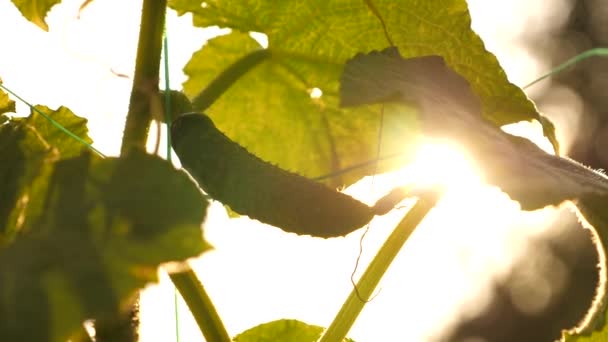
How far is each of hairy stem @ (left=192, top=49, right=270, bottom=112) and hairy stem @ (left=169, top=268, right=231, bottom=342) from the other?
0.13 metres

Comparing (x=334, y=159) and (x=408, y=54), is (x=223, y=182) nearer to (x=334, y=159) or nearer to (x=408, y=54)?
(x=408, y=54)

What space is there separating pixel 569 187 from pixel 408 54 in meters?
0.31

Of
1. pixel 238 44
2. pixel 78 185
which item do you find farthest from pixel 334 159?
pixel 78 185

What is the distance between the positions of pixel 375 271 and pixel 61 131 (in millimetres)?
240

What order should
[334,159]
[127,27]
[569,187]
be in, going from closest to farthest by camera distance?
1. [569,187]
2. [127,27]
3. [334,159]

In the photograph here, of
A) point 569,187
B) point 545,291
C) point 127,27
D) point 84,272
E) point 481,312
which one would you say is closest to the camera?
point 84,272

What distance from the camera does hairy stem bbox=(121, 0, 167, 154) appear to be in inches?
22.0

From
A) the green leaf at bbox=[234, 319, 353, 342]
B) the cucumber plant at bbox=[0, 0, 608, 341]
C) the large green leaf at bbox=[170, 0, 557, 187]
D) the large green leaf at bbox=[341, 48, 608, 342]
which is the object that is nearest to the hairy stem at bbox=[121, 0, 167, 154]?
the cucumber plant at bbox=[0, 0, 608, 341]

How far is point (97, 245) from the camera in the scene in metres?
0.26

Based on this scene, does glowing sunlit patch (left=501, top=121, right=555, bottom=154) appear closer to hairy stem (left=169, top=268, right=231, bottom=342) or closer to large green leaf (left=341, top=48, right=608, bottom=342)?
large green leaf (left=341, top=48, right=608, bottom=342)

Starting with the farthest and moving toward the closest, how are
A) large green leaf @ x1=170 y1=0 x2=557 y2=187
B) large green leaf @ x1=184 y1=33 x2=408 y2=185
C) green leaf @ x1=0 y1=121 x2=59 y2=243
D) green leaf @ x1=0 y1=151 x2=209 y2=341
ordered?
1. large green leaf @ x1=184 y1=33 x2=408 y2=185
2. large green leaf @ x1=170 y1=0 x2=557 y2=187
3. green leaf @ x1=0 y1=121 x2=59 y2=243
4. green leaf @ x1=0 y1=151 x2=209 y2=341

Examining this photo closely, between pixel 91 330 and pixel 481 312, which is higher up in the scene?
pixel 481 312

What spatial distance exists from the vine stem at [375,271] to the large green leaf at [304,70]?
0.37 ft

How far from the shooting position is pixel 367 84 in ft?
1.68
